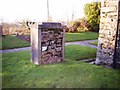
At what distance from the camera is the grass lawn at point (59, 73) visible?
6.08 ft

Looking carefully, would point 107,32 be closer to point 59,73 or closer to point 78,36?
point 78,36

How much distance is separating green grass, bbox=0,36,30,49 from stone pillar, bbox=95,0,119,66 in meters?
0.94

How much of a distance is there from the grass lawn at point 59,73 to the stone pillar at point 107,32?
147 mm

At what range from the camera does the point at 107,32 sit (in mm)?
2197

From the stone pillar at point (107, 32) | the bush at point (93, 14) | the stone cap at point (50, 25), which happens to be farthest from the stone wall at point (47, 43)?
the stone pillar at point (107, 32)

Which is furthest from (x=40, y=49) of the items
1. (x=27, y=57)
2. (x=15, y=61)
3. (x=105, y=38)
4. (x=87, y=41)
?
(x=105, y=38)

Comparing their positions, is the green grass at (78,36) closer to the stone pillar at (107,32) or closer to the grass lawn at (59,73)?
the grass lawn at (59,73)

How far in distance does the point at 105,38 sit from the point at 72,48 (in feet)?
1.63

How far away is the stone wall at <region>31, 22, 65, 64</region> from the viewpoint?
192 cm

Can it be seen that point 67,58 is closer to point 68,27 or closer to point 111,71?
point 68,27

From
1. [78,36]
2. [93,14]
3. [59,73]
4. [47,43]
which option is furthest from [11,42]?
[93,14]

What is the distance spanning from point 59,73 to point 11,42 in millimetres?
639

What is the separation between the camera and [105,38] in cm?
221

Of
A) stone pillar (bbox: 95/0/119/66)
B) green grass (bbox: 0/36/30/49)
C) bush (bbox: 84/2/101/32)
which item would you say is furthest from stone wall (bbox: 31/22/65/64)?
stone pillar (bbox: 95/0/119/66)
